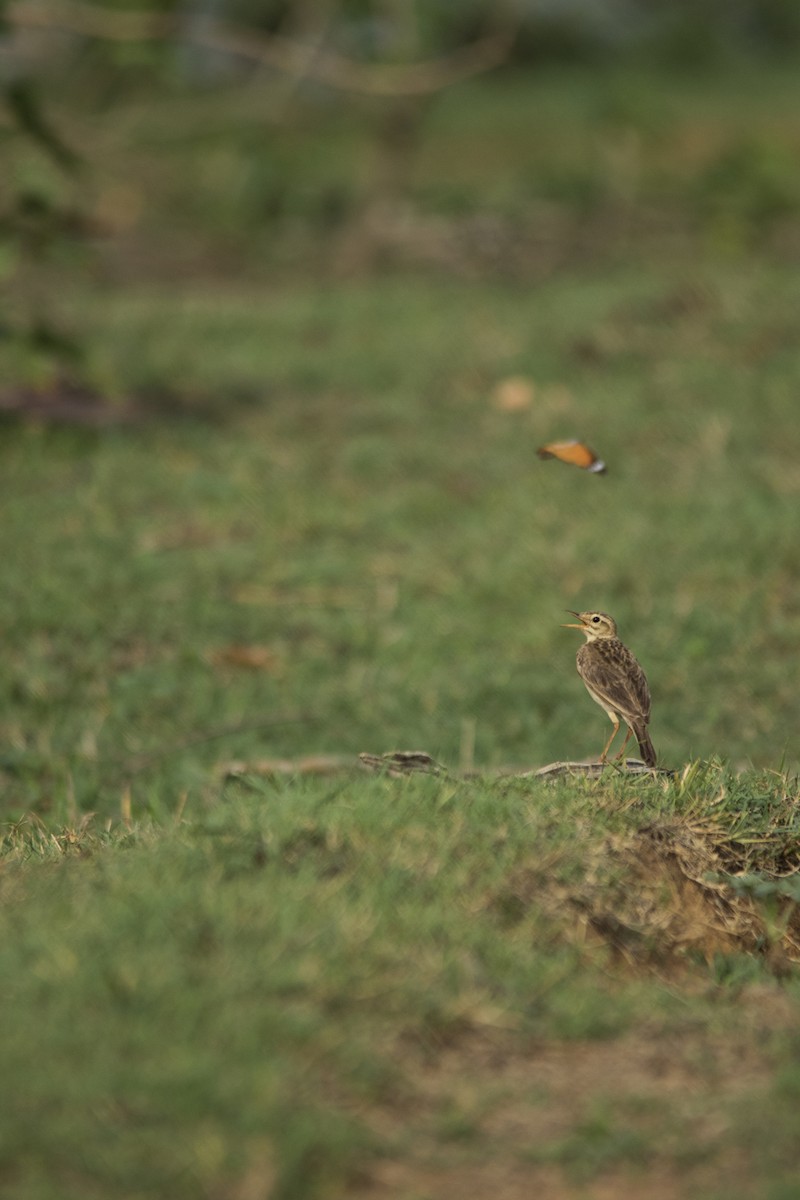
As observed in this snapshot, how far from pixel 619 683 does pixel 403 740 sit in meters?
1.27

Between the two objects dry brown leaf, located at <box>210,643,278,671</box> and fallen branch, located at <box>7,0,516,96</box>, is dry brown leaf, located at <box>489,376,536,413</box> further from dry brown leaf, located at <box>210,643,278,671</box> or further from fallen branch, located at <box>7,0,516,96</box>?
dry brown leaf, located at <box>210,643,278,671</box>

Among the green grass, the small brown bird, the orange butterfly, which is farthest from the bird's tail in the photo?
the orange butterfly

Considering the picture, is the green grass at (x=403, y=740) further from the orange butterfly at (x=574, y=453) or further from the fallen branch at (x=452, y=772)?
the orange butterfly at (x=574, y=453)

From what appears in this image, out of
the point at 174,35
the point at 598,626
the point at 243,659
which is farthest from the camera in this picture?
the point at 174,35

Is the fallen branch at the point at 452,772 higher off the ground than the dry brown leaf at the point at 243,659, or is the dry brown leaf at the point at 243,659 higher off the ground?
the fallen branch at the point at 452,772

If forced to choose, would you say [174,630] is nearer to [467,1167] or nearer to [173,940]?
[173,940]

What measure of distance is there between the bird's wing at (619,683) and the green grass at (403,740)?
0.23m

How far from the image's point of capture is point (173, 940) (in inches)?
121

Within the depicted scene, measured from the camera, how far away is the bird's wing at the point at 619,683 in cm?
427

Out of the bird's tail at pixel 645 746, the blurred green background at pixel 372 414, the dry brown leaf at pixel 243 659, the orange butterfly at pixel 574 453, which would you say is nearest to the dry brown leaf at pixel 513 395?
the blurred green background at pixel 372 414

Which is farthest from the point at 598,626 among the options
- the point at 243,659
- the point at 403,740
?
the point at 243,659

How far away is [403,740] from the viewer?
543 centimetres

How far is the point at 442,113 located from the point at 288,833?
1268 cm

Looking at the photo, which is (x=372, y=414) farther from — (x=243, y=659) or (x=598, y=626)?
(x=598, y=626)
